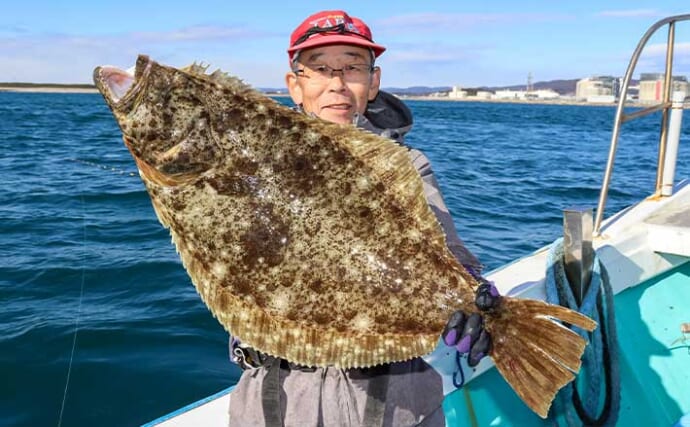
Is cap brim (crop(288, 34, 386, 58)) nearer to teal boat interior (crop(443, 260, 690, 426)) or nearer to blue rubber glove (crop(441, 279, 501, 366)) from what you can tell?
blue rubber glove (crop(441, 279, 501, 366))

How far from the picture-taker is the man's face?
2473 mm

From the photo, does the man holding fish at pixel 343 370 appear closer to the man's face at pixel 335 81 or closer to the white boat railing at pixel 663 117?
the man's face at pixel 335 81

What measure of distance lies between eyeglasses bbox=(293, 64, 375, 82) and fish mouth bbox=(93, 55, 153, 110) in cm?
68

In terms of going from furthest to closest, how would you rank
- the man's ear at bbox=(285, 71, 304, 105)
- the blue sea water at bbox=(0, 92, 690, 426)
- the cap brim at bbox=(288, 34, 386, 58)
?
the blue sea water at bbox=(0, 92, 690, 426)
the man's ear at bbox=(285, 71, 304, 105)
the cap brim at bbox=(288, 34, 386, 58)

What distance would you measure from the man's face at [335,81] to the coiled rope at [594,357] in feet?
6.02

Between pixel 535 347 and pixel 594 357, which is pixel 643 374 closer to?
pixel 594 357

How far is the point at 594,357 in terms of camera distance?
3.53m

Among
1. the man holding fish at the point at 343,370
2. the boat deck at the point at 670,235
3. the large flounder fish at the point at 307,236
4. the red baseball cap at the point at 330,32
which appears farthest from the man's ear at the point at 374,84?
the boat deck at the point at 670,235

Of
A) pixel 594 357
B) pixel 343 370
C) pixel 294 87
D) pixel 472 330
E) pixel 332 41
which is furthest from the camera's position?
pixel 594 357

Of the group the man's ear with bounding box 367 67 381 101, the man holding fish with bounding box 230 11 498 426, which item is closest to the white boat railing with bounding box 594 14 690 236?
the man's ear with bounding box 367 67 381 101

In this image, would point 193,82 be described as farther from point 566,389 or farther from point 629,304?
point 629,304

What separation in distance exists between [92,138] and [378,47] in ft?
74.9

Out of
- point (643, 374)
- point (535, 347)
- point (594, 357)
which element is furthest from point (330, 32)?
point (643, 374)

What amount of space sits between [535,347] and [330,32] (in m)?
1.47
